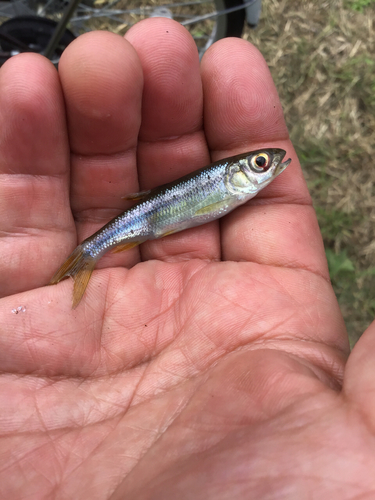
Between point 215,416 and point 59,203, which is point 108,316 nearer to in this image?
point 59,203

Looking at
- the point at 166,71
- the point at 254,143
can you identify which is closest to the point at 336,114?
the point at 254,143

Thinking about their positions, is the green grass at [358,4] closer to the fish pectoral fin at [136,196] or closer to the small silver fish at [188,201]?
the small silver fish at [188,201]

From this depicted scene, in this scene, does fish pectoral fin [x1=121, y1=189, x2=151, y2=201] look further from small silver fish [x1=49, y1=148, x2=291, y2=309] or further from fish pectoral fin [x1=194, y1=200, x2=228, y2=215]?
fish pectoral fin [x1=194, y1=200, x2=228, y2=215]

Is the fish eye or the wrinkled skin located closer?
the wrinkled skin

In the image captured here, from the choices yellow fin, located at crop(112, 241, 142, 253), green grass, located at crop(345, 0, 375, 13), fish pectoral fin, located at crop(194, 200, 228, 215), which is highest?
green grass, located at crop(345, 0, 375, 13)

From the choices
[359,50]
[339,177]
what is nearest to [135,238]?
[339,177]

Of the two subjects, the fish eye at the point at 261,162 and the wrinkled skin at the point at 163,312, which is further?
the fish eye at the point at 261,162

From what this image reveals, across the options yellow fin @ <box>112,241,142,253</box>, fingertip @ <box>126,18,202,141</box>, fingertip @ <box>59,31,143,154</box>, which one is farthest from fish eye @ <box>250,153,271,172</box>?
yellow fin @ <box>112,241,142,253</box>

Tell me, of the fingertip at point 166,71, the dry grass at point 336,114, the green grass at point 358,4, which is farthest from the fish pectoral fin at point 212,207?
the green grass at point 358,4
